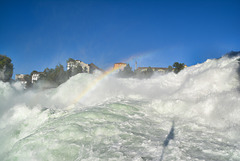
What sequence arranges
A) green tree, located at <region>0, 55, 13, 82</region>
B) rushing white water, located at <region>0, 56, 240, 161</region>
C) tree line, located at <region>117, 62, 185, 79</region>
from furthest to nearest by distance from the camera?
tree line, located at <region>117, 62, 185, 79</region>, green tree, located at <region>0, 55, 13, 82</region>, rushing white water, located at <region>0, 56, 240, 161</region>

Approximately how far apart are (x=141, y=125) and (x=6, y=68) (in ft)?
133

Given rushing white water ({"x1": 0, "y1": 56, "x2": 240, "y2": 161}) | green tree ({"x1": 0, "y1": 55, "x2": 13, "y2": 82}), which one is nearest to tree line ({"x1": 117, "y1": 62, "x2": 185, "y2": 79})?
green tree ({"x1": 0, "y1": 55, "x2": 13, "y2": 82})

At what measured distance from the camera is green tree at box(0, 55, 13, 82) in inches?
1559

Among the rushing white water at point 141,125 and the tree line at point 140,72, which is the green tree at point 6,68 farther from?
the rushing white water at point 141,125

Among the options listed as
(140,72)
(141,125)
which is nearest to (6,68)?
(140,72)

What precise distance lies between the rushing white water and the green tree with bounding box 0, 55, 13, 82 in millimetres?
29394

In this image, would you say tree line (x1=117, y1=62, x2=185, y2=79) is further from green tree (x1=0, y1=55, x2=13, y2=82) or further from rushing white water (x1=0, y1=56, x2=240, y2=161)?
rushing white water (x1=0, y1=56, x2=240, y2=161)

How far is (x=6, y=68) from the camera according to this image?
40406 mm

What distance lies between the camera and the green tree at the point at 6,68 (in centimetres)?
3960

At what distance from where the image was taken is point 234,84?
387 inches

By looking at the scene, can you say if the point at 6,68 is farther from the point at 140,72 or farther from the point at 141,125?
the point at 141,125

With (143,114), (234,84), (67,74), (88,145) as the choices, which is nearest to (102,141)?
(88,145)

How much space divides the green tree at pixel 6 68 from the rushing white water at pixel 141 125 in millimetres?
29394

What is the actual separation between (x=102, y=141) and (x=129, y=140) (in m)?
0.82
